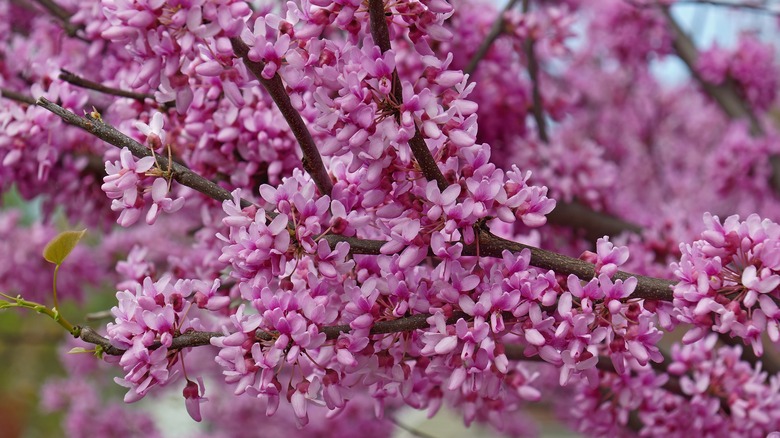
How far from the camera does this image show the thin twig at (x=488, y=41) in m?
1.57

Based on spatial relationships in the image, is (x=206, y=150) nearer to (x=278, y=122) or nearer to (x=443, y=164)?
(x=278, y=122)

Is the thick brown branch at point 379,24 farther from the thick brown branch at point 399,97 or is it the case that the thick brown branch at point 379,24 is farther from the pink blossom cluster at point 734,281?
the pink blossom cluster at point 734,281

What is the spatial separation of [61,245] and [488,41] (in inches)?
42.2

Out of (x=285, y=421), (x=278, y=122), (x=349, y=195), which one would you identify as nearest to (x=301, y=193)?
(x=349, y=195)

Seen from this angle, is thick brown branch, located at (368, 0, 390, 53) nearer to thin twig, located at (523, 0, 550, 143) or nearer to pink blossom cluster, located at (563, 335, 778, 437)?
pink blossom cluster, located at (563, 335, 778, 437)

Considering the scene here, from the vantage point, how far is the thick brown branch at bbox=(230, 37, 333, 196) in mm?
744

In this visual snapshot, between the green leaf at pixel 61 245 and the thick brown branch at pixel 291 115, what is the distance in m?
0.25

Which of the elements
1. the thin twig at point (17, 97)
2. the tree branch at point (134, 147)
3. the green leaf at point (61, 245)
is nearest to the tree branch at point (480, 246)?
the tree branch at point (134, 147)

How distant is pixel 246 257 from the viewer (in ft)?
2.51

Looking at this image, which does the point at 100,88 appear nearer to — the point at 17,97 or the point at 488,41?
the point at 17,97

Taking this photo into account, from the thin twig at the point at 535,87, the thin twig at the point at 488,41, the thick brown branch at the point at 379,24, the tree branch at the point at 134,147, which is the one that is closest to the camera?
the thick brown branch at the point at 379,24

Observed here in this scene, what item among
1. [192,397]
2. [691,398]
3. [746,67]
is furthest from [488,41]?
[746,67]

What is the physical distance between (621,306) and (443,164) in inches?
9.6

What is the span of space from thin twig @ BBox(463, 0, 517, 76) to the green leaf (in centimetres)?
99
